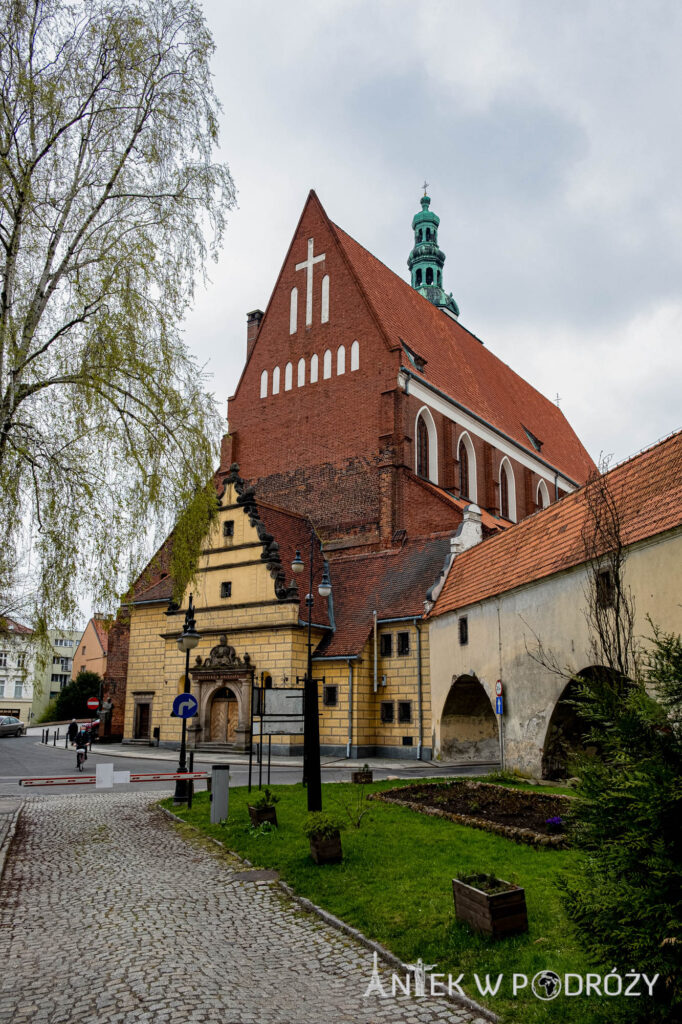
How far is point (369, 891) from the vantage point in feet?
23.5

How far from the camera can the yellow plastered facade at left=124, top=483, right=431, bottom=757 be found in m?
25.4

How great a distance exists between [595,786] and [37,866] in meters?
7.39

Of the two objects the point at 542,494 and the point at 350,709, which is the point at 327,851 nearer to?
the point at 350,709

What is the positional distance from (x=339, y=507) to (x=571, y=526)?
1834 centimetres

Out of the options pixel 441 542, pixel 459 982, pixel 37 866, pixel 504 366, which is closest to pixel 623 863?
pixel 459 982

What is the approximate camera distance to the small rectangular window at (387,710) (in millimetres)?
25484

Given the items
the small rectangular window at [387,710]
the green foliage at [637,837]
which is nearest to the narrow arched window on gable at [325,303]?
the small rectangular window at [387,710]

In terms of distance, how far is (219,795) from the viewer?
11.5 metres

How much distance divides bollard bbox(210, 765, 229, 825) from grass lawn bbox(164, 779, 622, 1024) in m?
0.17

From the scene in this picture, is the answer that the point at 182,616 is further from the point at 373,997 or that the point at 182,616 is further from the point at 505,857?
the point at 373,997

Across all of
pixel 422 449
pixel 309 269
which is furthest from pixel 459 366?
pixel 309 269

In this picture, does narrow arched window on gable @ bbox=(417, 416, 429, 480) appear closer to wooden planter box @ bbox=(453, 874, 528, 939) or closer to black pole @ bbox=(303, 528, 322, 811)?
black pole @ bbox=(303, 528, 322, 811)

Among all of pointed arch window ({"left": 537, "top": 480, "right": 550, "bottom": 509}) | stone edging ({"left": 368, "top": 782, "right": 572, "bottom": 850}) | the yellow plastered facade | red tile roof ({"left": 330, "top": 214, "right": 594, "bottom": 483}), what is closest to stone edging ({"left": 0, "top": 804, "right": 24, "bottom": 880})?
stone edging ({"left": 368, "top": 782, "right": 572, "bottom": 850})

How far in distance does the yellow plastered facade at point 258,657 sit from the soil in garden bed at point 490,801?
10936mm
